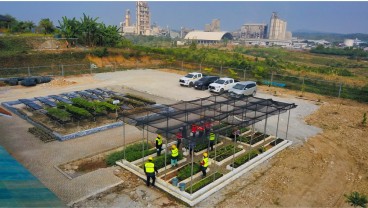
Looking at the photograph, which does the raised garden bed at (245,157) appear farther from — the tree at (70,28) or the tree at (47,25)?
the tree at (47,25)

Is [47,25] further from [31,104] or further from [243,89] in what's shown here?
[243,89]

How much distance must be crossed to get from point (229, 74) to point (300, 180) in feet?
85.3

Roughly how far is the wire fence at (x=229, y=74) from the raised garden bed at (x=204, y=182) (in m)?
21.4

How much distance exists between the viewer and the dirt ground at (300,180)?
11.4 meters

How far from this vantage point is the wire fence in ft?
97.3

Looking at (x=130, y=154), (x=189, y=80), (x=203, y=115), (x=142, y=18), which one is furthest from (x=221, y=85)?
(x=142, y=18)

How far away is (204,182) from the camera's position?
40.5ft

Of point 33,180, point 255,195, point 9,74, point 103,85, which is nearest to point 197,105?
point 255,195

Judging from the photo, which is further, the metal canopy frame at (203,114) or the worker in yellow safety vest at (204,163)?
the metal canopy frame at (203,114)

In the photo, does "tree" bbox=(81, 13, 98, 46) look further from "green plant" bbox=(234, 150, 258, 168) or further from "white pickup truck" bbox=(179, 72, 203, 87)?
"green plant" bbox=(234, 150, 258, 168)

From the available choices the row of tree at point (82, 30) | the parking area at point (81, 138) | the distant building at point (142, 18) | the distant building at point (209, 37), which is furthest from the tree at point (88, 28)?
the distant building at point (142, 18)

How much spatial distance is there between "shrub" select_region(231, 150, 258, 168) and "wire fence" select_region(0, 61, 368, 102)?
59.5 feet

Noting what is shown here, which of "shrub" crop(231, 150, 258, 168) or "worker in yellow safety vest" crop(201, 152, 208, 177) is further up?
"worker in yellow safety vest" crop(201, 152, 208, 177)

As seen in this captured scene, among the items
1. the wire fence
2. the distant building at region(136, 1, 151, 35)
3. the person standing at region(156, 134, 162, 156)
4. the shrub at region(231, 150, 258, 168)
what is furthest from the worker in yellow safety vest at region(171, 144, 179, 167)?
the distant building at region(136, 1, 151, 35)
